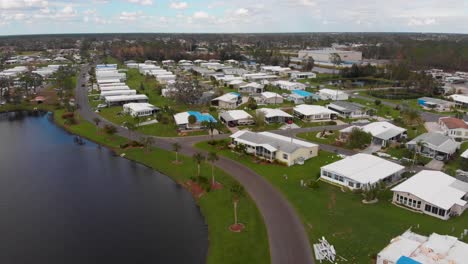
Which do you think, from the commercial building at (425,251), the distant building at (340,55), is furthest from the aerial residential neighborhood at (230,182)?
the distant building at (340,55)

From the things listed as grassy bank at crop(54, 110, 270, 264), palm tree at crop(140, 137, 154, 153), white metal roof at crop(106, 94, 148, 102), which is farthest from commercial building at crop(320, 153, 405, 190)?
white metal roof at crop(106, 94, 148, 102)

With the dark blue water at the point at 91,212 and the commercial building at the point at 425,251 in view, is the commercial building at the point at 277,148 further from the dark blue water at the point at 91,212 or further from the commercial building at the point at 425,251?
the commercial building at the point at 425,251

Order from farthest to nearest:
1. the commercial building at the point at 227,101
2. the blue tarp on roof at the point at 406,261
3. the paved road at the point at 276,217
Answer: the commercial building at the point at 227,101 < the paved road at the point at 276,217 < the blue tarp on roof at the point at 406,261

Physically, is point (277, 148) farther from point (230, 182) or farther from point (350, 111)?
point (350, 111)

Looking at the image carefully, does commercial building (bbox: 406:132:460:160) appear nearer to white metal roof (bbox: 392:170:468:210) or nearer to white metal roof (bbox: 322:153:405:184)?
white metal roof (bbox: 322:153:405:184)

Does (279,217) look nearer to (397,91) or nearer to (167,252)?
(167,252)

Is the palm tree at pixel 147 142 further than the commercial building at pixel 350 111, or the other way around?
the commercial building at pixel 350 111

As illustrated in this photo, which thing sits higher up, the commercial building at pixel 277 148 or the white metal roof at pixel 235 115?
the white metal roof at pixel 235 115
